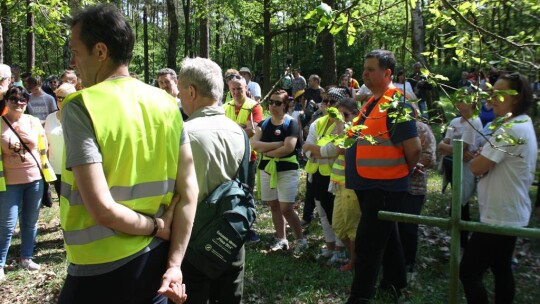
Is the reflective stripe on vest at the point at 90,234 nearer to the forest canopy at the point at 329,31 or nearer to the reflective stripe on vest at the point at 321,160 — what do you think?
the forest canopy at the point at 329,31

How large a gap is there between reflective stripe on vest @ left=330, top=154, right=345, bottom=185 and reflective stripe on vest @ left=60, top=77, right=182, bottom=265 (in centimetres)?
318

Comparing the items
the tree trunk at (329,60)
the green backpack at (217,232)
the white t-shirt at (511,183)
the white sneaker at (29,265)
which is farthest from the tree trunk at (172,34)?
the green backpack at (217,232)

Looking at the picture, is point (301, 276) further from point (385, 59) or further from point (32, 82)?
point (32, 82)

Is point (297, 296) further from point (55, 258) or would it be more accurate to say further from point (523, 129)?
point (55, 258)

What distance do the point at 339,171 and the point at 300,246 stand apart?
119 centimetres

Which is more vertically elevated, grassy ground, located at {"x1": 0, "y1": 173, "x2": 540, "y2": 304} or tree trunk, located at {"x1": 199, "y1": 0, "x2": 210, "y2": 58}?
tree trunk, located at {"x1": 199, "y1": 0, "x2": 210, "y2": 58}

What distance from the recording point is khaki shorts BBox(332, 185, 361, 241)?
4.68m

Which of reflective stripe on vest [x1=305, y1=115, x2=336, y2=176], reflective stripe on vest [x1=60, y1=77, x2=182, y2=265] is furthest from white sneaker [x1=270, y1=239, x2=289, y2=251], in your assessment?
reflective stripe on vest [x1=60, y1=77, x2=182, y2=265]

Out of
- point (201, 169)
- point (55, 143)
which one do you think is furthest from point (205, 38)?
point (201, 169)

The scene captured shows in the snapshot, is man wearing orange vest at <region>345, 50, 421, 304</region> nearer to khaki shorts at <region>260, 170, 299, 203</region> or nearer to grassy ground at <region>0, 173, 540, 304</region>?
grassy ground at <region>0, 173, 540, 304</region>

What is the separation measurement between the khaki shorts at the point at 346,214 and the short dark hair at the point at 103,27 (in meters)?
3.20

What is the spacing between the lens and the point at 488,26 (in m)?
Result: 3.04

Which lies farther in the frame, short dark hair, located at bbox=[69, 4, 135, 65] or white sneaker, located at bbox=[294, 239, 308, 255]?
white sneaker, located at bbox=[294, 239, 308, 255]

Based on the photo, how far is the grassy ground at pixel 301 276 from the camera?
14.6 feet
